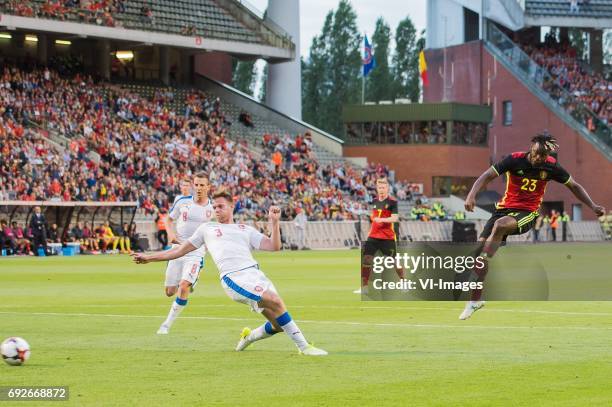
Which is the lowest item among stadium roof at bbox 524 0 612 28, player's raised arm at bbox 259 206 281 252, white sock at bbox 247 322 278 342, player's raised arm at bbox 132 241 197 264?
white sock at bbox 247 322 278 342

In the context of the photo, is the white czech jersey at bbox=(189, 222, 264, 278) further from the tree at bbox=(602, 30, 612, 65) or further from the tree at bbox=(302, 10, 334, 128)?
the tree at bbox=(302, 10, 334, 128)

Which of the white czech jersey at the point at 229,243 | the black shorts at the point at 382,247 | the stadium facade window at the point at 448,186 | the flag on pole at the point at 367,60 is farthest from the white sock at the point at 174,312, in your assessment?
the stadium facade window at the point at 448,186

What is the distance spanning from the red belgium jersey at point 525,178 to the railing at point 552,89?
6299 centimetres

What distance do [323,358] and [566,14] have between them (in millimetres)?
76216

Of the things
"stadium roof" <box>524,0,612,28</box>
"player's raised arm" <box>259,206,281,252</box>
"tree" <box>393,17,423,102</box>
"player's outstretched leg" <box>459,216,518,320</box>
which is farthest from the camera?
"tree" <box>393,17,423,102</box>

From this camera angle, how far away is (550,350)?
13914 millimetres

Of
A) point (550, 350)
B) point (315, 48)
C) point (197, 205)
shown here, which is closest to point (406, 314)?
point (197, 205)

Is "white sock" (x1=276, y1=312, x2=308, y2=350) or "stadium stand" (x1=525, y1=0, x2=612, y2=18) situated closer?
"white sock" (x1=276, y1=312, x2=308, y2=350)

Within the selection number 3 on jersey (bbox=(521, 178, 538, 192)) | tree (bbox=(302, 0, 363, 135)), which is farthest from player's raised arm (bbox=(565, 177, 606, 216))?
tree (bbox=(302, 0, 363, 135))

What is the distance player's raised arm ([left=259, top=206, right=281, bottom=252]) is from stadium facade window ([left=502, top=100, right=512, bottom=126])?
7266cm

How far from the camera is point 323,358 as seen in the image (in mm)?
13289

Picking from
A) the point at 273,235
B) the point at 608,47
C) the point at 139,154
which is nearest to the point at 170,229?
the point at 273,235

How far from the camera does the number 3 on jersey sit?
1725 centimetres

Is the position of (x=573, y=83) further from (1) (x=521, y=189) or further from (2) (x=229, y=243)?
(2) (x=229, y=243)
